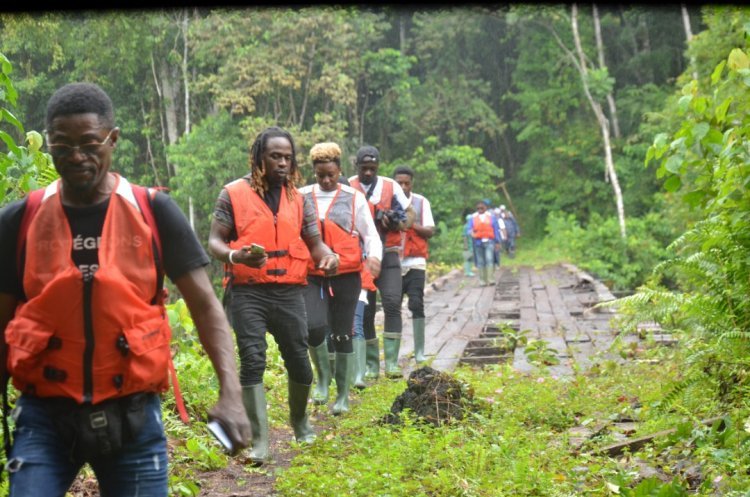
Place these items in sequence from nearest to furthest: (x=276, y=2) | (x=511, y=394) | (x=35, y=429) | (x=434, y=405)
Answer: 1. (x=35, y=429)
2. (x=434, y=405)
3. (x=511, y=394)
4. (x=276, y=2)

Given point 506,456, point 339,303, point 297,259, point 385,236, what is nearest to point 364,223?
point 339,303

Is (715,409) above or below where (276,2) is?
below

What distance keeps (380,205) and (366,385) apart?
1.76 meters

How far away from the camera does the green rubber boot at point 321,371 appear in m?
8.27

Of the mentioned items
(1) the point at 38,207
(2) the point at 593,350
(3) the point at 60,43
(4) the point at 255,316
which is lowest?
(2) the point at 593,350

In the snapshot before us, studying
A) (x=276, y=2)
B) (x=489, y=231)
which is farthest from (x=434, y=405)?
(x=276, y=2)

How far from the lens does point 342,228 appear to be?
8359 mm

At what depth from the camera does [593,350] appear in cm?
1152

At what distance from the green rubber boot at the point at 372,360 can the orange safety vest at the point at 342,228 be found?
198 cm

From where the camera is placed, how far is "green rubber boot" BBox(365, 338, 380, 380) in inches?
400

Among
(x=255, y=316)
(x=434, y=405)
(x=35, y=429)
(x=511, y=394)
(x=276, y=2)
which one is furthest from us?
(x=276, y=2)

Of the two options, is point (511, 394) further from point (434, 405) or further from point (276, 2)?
point (276, 2)

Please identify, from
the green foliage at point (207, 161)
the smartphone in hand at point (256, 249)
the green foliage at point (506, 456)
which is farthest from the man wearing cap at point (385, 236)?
the green foliage at point (207, 161)

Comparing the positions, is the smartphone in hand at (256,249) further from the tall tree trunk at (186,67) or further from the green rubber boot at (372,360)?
the tall tree trunk at (186,67)
